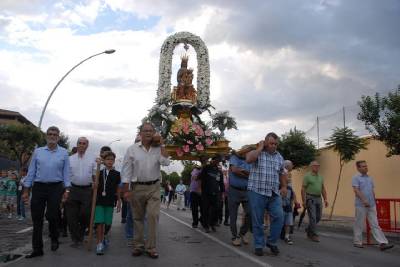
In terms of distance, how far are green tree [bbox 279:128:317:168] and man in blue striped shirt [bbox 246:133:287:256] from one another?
54.4 feet

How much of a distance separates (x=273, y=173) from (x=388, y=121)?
9021 mm

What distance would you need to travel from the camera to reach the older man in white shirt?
26.0 ft

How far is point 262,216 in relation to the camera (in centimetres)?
846

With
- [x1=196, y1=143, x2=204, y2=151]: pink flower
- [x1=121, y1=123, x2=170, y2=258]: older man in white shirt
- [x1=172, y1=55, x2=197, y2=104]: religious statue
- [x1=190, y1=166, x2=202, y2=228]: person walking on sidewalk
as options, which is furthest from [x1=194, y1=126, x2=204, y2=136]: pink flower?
[x1=172, y1=55, x2=197, y2=104]: religious statue

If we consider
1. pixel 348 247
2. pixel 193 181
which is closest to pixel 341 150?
pixel 193 181

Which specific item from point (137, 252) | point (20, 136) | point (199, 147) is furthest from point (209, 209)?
point (20, 136)

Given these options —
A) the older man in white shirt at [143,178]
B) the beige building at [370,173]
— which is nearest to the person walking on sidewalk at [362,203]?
the older man in white shirt at [143,178]

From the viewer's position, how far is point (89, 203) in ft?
29.9

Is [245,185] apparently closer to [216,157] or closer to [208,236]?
[208,236]

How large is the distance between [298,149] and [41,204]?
18.7m

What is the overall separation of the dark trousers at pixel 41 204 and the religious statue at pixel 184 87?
1888cm

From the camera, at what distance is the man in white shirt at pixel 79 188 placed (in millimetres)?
9000

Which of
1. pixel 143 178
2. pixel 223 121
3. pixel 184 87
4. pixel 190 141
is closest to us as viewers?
pixel 143 178

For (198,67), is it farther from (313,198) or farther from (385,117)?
(313,198)
